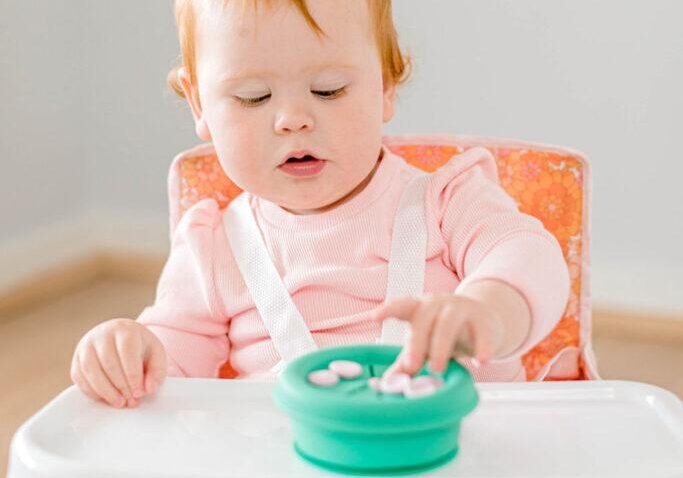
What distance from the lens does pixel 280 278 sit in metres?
0.98

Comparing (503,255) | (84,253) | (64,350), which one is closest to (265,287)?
(503,255)

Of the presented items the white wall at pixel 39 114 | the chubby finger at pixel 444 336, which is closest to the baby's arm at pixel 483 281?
the chubby finger at pixel 444 336

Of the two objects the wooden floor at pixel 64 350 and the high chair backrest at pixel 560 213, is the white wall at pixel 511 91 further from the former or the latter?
the high chair backrest at pixel 560 213

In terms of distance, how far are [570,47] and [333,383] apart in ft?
4.21

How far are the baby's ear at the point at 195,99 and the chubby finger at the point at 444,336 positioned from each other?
422mm

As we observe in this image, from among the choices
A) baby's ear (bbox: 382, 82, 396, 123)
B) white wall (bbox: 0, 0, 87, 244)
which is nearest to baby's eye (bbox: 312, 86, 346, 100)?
baby's ear (bbox: 382, 82, 396, 123)

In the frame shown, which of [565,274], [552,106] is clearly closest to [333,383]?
[565,274]

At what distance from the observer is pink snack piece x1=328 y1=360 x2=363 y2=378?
66 cm

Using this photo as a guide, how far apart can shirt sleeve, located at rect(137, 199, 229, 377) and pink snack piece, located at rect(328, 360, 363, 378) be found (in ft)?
1.11

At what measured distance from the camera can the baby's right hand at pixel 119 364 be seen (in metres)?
0.79

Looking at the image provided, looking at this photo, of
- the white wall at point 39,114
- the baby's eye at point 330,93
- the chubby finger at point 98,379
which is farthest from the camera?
the white wall at point 39,114

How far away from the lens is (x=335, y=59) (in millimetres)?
895

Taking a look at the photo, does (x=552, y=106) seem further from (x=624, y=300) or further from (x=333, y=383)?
(x=333, y=383)

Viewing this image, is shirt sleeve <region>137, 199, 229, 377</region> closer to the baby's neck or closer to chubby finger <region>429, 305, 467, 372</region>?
the baby's neck
